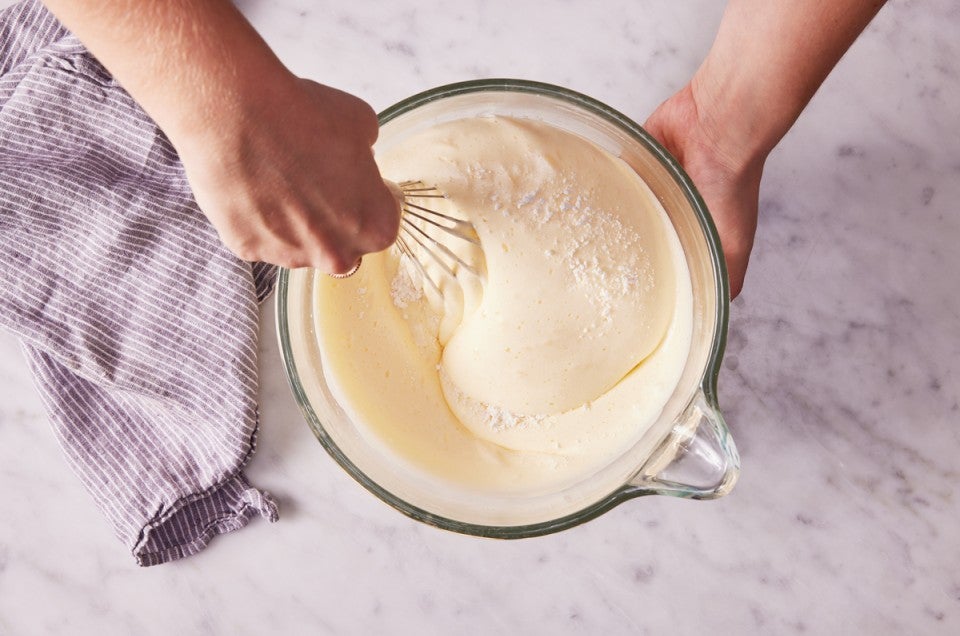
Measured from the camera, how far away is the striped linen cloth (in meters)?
0.90

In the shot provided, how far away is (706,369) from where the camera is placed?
688mm

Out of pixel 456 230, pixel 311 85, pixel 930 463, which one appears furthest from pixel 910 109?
pixel 311 85

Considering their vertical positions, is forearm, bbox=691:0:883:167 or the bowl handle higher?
forearm, bbox=691:0:883:167

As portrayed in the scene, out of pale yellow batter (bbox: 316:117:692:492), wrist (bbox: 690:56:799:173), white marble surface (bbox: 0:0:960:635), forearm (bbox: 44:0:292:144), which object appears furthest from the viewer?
white marble surface (bbox: 0:0:960:635)

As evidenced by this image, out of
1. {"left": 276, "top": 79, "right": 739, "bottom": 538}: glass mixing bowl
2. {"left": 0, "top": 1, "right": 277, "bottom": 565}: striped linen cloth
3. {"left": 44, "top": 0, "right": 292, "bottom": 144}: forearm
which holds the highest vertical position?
{"left": 44, "top": 0, "right": 292, "bottom": 144}: forearm

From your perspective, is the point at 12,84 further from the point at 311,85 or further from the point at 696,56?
the point at 696,56

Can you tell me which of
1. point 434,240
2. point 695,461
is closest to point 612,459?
point 695,461

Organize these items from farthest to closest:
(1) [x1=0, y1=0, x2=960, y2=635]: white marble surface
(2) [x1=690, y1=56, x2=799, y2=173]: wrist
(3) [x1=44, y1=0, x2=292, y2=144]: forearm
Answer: (1) [x1=0, y1=0, x2=960, y2=635]: white marble surface → (2) [x1=690, y1=56, x2=799, y2=173]: wrist → (3) [x1=44, y1=0, x2=292, y2=144]: forearm

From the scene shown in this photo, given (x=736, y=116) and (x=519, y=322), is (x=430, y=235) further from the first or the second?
(x=736, y=116)

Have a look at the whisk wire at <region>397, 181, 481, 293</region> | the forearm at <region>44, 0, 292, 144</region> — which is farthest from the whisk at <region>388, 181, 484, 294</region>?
the forearm at <region>44, 0, 292, 144</region>

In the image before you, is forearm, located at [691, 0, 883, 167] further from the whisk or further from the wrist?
the whisk

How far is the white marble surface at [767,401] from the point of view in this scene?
922mm

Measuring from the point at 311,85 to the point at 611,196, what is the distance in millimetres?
267

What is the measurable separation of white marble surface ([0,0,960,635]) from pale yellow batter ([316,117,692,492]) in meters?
0.22
